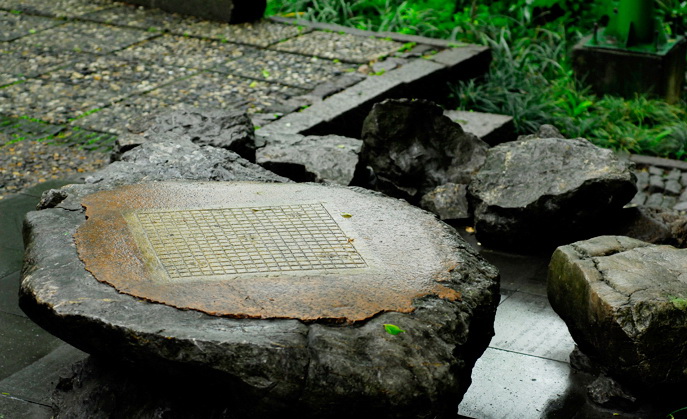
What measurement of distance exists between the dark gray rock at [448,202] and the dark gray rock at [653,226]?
812 millimetres

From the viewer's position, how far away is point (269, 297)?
2834 millimetres

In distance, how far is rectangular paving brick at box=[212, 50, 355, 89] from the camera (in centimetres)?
707

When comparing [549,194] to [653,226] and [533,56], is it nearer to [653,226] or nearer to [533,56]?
[653,226]

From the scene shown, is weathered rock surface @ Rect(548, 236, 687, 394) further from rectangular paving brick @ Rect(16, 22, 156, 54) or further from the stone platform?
rectangular paving brick @ Rect(16, 22, 156, 54)

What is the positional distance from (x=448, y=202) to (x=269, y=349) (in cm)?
263

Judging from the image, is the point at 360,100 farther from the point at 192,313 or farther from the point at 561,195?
the point at 192,313

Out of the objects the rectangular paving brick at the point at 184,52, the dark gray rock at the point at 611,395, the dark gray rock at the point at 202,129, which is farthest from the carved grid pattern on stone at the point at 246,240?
the rectangular paving brick at the point at 184,52

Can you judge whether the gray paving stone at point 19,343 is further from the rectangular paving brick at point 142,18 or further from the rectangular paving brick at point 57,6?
the rectangular paving brick at point 57,6

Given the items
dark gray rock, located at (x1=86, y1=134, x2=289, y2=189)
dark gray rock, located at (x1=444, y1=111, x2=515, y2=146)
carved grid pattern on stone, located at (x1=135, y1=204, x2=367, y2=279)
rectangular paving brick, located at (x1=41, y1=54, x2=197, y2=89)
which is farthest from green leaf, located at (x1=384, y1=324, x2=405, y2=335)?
rectangular paving brick, located at (x1=41, y1=54, x2=197, y2=89)

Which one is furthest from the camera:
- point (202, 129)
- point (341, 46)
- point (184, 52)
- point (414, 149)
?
point (341, 46)

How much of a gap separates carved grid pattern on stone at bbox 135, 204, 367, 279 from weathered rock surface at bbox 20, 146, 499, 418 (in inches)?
10.8

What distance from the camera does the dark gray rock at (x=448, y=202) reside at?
4.97m

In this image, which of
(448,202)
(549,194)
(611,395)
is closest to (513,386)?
(611,395)

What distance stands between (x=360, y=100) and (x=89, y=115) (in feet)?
6.51
